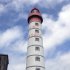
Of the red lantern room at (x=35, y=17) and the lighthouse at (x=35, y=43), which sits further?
the red lantern room at (x=35, y=17)

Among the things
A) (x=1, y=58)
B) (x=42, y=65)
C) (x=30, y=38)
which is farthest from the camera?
(x=30, y=38)

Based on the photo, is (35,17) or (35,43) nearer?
(35,43)

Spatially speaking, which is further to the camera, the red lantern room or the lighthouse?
the red lantern room

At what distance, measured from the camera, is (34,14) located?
64.4m

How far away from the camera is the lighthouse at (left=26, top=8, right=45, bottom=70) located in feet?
189

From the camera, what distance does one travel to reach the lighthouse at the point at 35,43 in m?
57.5

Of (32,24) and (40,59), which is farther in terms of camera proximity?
(32,24)

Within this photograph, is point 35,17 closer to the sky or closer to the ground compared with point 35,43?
closer to the sky

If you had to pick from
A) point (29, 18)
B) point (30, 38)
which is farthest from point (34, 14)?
point (30, 38)

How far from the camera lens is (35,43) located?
198ft

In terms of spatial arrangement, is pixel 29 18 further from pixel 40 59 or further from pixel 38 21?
pixel 40 59

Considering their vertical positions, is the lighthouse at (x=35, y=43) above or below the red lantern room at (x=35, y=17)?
below

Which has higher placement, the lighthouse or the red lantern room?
the red lantern room

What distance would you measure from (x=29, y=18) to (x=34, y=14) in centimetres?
226
